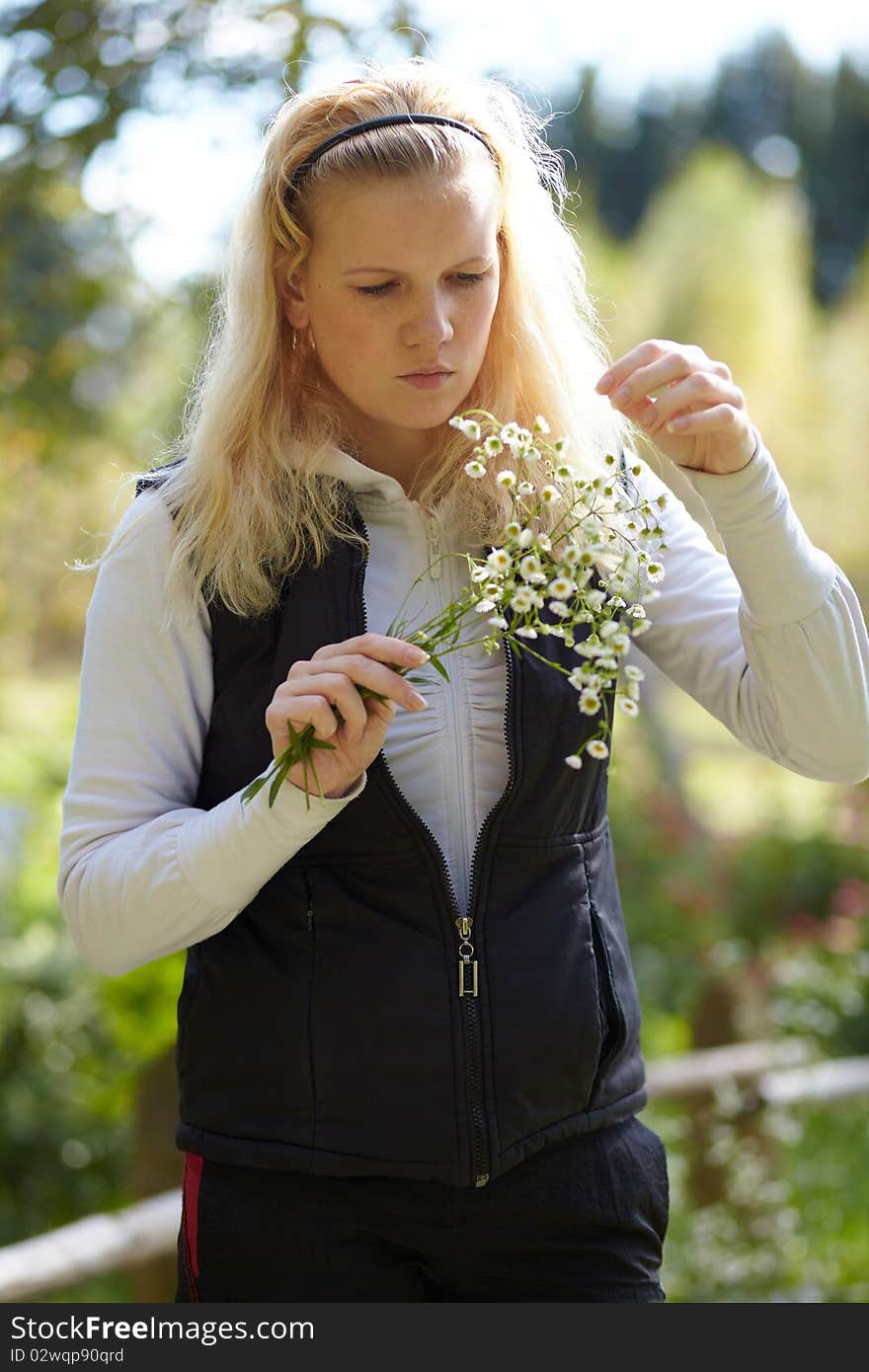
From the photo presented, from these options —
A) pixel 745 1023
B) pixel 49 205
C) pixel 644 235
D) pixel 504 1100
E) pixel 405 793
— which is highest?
pixel 644 235

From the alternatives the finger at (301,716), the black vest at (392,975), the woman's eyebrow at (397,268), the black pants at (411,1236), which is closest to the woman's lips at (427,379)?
the woman's eyebrow at (397,268)

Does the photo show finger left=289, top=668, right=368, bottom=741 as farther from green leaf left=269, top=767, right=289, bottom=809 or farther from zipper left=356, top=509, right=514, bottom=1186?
zipper left=356, top=509, right=514, bottom=1186

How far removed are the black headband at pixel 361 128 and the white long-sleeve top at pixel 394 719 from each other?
33 cm

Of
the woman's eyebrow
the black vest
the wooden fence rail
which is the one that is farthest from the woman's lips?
the wooden fence rail

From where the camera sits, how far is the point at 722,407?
1507 mm

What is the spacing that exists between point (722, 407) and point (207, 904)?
2.54ft

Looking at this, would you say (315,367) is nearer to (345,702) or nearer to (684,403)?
(684,403)

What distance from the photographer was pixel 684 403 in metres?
1.51

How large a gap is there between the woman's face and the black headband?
0.05 m

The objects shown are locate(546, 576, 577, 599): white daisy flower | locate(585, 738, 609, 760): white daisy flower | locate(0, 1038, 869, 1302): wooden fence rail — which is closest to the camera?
locate(546, 576, 577, 599): white daisy flower

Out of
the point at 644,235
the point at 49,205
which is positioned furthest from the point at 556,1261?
the point at 644,235

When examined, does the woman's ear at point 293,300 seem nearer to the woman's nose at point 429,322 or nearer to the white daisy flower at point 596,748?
the woman's nose at point 429,322

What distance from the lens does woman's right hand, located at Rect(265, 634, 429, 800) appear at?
135 cm

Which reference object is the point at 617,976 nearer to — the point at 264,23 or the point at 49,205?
the point at 264,23
